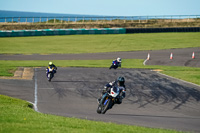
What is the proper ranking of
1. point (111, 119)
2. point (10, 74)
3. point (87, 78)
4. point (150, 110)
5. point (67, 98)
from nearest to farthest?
point (111, 119), point (150, 110), point (67, 98), point (87, 78), point (10, 74)

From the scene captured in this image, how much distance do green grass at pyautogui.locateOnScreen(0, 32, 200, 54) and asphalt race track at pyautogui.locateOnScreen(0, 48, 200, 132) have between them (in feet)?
84.4

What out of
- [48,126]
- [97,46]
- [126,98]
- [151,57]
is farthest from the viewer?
[97,46]

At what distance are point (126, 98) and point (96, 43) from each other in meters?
44.9

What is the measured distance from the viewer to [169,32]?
77375mm

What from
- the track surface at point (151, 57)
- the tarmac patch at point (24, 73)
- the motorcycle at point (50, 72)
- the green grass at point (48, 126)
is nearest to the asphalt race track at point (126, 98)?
the motorcycle at point (50, 72)

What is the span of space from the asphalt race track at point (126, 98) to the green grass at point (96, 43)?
84.4 feet

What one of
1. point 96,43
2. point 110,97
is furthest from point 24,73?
point 96,43

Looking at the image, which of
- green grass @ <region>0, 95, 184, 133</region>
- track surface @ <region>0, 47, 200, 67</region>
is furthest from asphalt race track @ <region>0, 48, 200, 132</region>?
track surface @ <region>0, 47, 200, 67</region>

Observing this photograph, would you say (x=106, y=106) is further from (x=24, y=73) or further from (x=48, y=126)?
(x=24, y=73)

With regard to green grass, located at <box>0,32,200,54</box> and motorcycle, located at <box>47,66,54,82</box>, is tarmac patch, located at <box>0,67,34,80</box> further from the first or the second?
green grass, located at <box>0,32,200,54</box>

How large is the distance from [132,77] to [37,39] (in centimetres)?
4378

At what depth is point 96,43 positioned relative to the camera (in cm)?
6569

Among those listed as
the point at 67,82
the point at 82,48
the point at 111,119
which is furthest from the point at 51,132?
the point at 82,48

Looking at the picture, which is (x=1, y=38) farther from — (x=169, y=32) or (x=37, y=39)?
(x=169, y=32)
